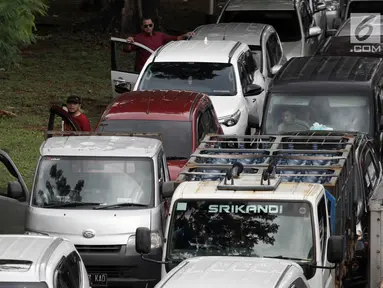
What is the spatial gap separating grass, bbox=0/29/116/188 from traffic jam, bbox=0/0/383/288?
6.60 ft

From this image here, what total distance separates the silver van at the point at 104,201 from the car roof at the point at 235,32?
826cm

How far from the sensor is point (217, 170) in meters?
12.8

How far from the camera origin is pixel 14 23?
15250mm

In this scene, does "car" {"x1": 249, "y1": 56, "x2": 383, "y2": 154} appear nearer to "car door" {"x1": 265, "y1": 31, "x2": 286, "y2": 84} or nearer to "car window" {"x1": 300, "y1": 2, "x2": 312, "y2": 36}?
"car door" {"x1": 265, "y1": 31, "x2": 286, "y2": 84}

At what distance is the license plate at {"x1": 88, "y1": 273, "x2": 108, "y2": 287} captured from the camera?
506 inches

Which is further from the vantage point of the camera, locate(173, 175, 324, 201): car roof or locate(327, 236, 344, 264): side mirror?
locate(173, 175, 324, 201): car roof

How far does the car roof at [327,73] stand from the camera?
1684cm

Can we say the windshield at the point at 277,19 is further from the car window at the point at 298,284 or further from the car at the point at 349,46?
A: the car window at the point at 298,284

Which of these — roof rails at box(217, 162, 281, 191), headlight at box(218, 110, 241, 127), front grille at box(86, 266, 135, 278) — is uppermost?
roof rails at box(217, 162, 281, 191)

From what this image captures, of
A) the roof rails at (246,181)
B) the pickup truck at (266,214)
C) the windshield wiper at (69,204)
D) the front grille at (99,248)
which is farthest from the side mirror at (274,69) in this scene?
the roof rails at (246,181)

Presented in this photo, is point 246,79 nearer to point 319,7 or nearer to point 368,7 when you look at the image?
point 319,7

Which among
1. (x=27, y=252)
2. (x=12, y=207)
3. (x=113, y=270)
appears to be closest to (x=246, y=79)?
(x=12, y=207)

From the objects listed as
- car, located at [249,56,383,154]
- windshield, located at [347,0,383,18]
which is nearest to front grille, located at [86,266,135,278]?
car, located at [249,56,383,154]

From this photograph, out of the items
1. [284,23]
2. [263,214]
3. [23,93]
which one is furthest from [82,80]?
[263,214]
